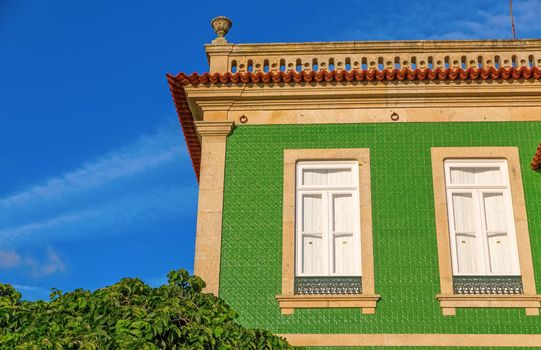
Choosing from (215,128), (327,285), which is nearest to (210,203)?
(215,128)

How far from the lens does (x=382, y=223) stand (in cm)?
1227

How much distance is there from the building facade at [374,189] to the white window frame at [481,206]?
2 cm

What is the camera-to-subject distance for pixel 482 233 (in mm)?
12281

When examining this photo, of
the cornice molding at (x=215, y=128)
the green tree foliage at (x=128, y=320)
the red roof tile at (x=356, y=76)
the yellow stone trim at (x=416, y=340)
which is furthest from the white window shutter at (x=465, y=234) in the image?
the cornice molding at (x=215, y=128)

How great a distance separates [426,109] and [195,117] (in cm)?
388

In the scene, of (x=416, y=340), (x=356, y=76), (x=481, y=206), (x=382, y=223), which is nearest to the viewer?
(x=416, y=340)

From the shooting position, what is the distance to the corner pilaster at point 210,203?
12.1 meters

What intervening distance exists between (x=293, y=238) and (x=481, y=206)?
2.95 meters

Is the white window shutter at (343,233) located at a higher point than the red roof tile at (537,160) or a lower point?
lower

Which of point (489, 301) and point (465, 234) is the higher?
point (465, 234)

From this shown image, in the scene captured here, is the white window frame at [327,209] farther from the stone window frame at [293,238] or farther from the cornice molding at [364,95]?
the cornice molding at [364,95]

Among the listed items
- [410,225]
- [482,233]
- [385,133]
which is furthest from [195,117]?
[482,233]

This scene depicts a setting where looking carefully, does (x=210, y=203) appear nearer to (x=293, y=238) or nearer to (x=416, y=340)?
(x=293, y=238)

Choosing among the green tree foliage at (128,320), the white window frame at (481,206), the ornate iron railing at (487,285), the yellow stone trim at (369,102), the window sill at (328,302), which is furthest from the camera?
the yellow stone trim at (369,102)
